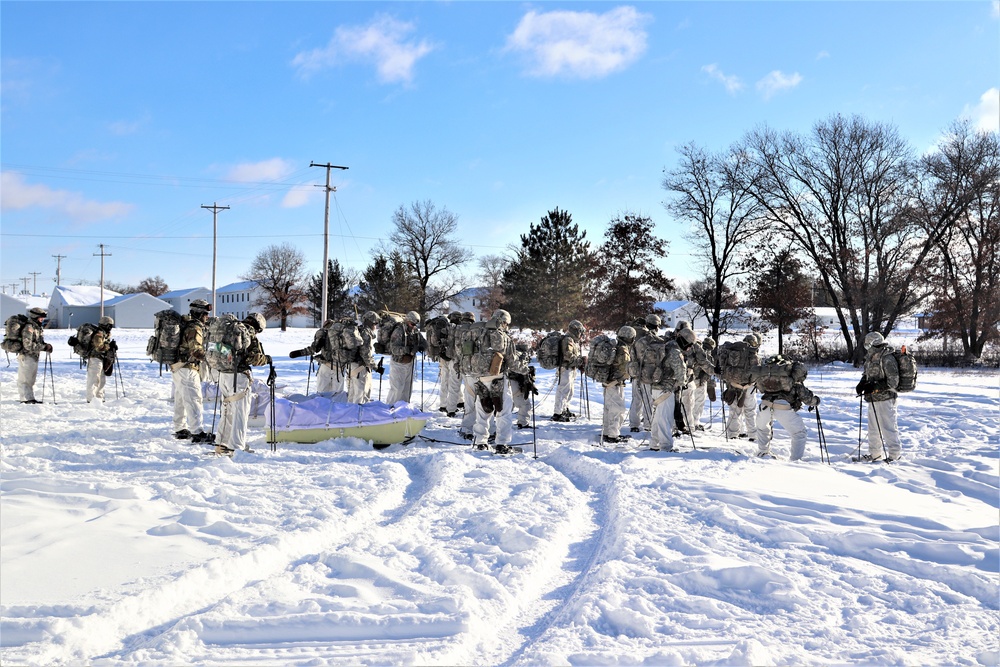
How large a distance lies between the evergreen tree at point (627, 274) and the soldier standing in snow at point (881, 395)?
19683mm

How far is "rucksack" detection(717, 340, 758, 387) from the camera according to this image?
11.1 meters

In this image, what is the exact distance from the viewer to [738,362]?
1125 cm

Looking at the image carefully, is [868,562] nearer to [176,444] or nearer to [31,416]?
[176,444]

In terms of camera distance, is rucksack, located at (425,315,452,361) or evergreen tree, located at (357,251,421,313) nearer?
rucksack, located at (425,315,452,361)

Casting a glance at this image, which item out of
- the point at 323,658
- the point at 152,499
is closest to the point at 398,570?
the point at 323,658

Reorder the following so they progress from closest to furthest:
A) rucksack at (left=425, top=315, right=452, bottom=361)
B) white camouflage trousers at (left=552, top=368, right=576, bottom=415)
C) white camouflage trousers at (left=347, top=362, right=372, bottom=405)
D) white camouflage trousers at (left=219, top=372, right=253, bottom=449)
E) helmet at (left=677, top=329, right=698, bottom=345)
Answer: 1. white camouflage trousers at (left=219, top=372, right=253, bottom=449)
2. helmet at (left=677, top=329, right=698, bottom=345)
3. white camouflage trousers at (left=347, top=362, right=372, bottom=405)
4. white camouflage trousers at (left=552, top=368, right=576, bottom=415)
5. rucksack at (left=425, top=315, right=452, bottom=361)

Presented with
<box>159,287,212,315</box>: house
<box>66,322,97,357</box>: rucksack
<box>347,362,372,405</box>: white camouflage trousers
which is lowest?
<box>347,362,372,405</box>: white camouflage trousers

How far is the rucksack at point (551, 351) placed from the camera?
13328 millimetres

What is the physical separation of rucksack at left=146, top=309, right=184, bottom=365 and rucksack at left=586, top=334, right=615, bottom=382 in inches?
258

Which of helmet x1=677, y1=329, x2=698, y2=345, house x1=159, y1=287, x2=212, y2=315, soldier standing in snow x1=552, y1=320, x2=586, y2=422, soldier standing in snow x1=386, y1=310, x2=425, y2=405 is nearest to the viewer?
helmet x1=677, y1=329, x2=698, y2=345

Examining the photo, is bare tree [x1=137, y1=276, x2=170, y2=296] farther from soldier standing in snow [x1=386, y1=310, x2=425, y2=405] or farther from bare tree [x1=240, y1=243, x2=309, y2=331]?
soldier standing in snow [x1=386, y1=310, x2=425, y2=405]

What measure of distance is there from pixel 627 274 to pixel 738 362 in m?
19.6

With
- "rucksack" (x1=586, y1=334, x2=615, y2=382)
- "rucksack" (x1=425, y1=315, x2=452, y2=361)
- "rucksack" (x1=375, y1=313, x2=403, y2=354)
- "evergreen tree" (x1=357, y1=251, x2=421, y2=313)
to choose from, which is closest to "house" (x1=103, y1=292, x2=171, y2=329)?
"evergreen tree" (x1=357, y1=251, x2=421, y2=313)

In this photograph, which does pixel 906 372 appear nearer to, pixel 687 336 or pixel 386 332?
pixel 687 336
